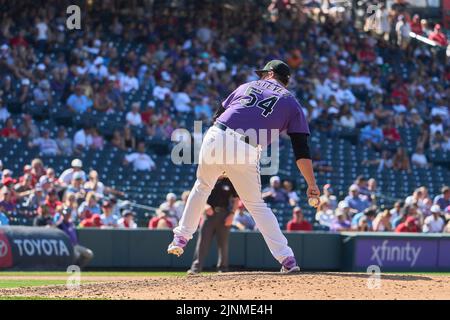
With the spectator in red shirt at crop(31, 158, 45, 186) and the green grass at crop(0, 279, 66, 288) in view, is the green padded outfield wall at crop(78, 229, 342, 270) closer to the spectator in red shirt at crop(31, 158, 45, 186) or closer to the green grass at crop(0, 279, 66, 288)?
the spectator in red shirt at crop(31, 158, 45, 186)

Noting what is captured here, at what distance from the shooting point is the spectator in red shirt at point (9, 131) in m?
19.8

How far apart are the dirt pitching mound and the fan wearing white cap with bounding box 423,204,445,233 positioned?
32.6 feet

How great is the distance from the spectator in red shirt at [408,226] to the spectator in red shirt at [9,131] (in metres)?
7.51

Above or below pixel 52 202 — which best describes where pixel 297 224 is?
below

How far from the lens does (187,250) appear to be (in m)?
17.2

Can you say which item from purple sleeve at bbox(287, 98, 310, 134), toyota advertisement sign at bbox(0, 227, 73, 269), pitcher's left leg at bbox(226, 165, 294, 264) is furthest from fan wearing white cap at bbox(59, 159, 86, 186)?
purple sleeve at bbox(287, 98, 310, 134)

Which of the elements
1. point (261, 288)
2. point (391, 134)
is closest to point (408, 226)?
point (391, 134)

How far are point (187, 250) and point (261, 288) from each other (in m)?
8.81

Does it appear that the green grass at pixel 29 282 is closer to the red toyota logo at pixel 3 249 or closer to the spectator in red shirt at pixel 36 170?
the red toyota logo at pixel 3 249

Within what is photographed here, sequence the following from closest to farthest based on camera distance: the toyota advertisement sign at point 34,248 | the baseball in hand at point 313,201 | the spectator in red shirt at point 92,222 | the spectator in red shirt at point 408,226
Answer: the baseball in hand at point 313,201 → the toyota advertisement sign at point 34,248 → the spectator in red shirt at point 92,222 → the spectator in red shirt at point 408,226

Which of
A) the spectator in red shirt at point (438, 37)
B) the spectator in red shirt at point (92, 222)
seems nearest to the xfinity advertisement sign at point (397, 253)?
the spectator in red shirt at point (92, 222)

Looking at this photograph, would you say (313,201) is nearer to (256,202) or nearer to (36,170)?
(256,202)

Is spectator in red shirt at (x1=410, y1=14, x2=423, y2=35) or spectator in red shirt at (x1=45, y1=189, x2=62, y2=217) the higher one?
spectator in red shirt at (x1=410, y1=14, x2=423, y2=35)

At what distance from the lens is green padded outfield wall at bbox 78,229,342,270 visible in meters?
16.7
